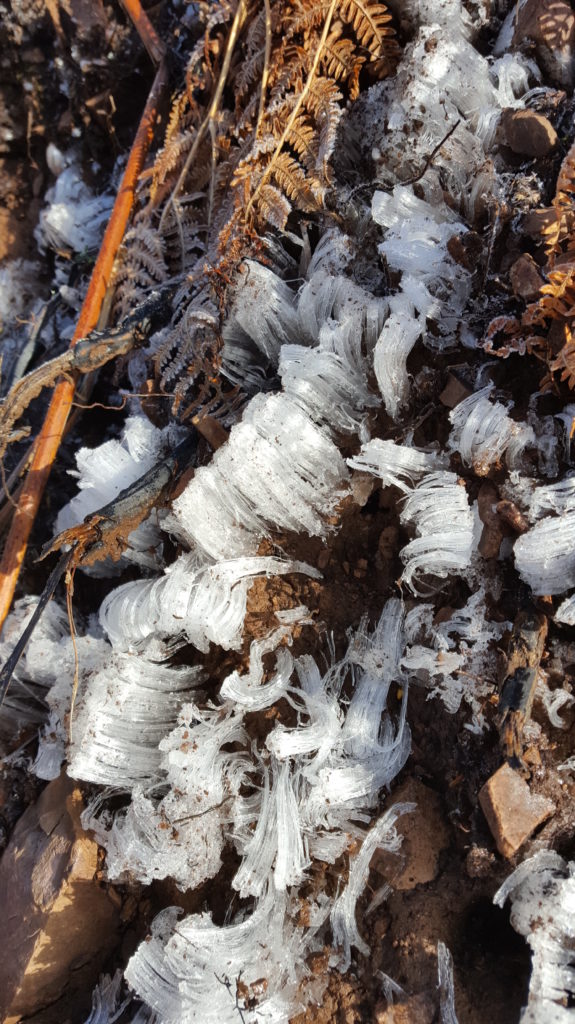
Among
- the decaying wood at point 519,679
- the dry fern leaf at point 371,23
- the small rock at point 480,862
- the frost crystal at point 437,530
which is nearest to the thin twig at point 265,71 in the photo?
the dry fern leaf at point 371,23

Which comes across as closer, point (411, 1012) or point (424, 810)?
point (411, 1012)

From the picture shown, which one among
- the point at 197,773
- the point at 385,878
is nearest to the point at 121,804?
the point at 197,773

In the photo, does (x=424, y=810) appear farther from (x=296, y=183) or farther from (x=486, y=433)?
(x=296, y=183)

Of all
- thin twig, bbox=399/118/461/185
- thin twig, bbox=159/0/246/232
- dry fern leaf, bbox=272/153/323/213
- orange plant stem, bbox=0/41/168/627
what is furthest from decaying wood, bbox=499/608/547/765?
thin twig, bbox=159/0/246/232

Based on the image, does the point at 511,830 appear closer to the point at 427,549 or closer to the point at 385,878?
the point at 385,878

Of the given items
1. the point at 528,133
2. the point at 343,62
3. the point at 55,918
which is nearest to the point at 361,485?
the point at 528,133

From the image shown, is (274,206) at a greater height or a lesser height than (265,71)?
lesser

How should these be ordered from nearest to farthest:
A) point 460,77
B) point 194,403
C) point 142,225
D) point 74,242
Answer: point 460,77, point 194,403, point 142,225, point 74,242
